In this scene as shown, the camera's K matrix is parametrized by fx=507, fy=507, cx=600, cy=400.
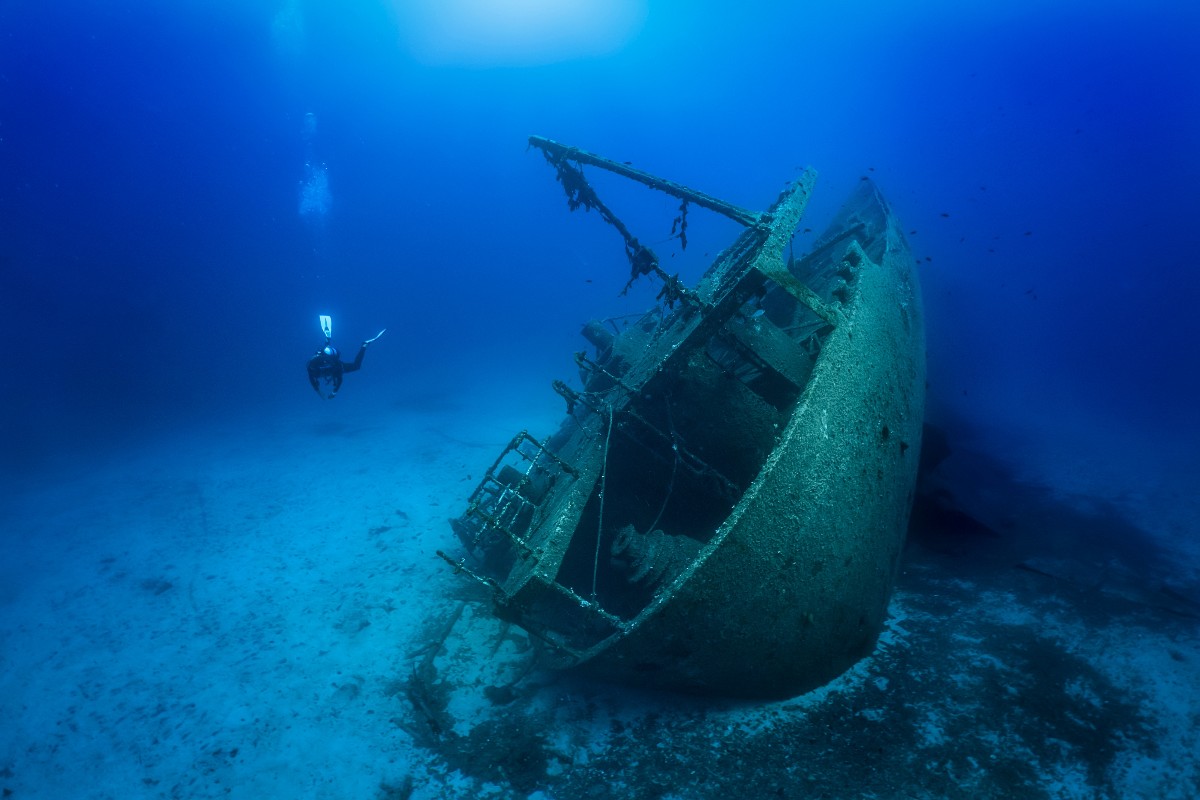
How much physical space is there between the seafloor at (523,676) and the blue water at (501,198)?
29.4 ft

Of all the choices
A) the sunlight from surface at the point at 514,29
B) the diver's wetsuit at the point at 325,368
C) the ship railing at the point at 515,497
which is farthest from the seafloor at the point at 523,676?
the sunlight from surface at the point at 514,29

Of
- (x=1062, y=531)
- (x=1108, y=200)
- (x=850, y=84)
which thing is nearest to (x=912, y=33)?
(x=850, y=84)

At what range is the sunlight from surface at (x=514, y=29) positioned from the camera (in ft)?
332

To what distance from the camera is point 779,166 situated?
107875 millimetres

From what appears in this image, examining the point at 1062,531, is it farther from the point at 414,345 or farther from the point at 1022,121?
the point at 1022,121

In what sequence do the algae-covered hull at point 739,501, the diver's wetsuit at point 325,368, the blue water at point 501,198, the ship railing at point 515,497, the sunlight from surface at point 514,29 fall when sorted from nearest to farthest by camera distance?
the algae-covered hull at point 739,501 → the ship railing at point 515,497 → the diver's wetsuit at point 325,368 → the blue water at point 501,198 → the sunlight from surface at point 514,29

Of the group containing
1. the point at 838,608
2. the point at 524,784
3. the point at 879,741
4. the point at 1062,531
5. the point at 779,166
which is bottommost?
the point at 524,784

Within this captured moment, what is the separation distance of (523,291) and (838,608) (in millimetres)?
103880

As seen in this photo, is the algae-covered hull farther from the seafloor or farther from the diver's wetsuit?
the diver's wetsuit

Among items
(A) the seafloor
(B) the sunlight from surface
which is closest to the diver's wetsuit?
(A) the seafloor

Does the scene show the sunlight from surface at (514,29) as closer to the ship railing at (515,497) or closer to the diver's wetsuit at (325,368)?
the diver's wetsuit at (325,368)

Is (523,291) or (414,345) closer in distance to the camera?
(414,345)

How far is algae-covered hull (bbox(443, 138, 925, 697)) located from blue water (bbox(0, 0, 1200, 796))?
12.0 meters

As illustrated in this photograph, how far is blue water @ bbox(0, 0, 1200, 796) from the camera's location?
3191 centimetres
